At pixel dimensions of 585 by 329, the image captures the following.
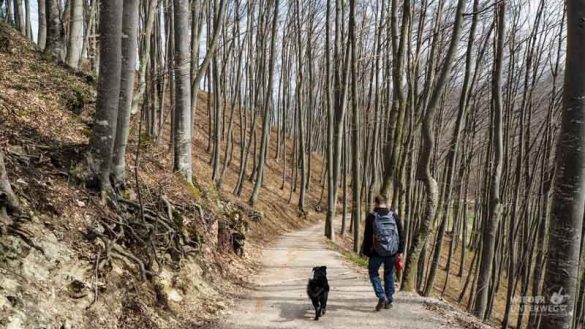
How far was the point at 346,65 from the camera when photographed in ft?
51.1

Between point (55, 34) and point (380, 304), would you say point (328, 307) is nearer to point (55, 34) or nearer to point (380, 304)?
point (380, 304)

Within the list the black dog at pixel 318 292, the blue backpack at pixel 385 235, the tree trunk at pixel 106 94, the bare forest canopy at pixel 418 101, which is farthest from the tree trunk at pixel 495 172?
the tree trunk at pixel 106 94

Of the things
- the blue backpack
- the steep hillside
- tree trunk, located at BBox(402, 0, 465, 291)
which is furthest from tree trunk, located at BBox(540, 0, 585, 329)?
tree trunk, located at BBox(402, 0, 465, 291)

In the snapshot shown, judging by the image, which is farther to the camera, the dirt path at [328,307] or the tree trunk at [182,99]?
the tree trunk at [182,99]

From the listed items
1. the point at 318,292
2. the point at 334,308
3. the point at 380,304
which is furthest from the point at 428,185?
the point at 318,292

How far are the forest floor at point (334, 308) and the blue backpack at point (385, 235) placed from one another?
0.98 meters

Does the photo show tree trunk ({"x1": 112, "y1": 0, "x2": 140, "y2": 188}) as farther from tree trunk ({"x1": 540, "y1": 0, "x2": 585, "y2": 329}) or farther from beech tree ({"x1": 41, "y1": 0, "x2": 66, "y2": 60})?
beech tree ({"x1": 41, "y1": 0, "x2": 66, "y2": 60})

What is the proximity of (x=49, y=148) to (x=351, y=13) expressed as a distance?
10.6 metres

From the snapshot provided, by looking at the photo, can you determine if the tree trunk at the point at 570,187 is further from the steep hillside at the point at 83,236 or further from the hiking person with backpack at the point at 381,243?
the steep hillside at the point at 83,236

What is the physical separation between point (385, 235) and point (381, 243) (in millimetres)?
133

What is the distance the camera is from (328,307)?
22.3 feet

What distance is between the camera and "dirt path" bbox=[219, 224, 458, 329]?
6.02 meters

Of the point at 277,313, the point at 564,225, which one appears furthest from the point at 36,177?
the point at 564,225

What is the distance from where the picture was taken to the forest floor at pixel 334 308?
19.8 ft
